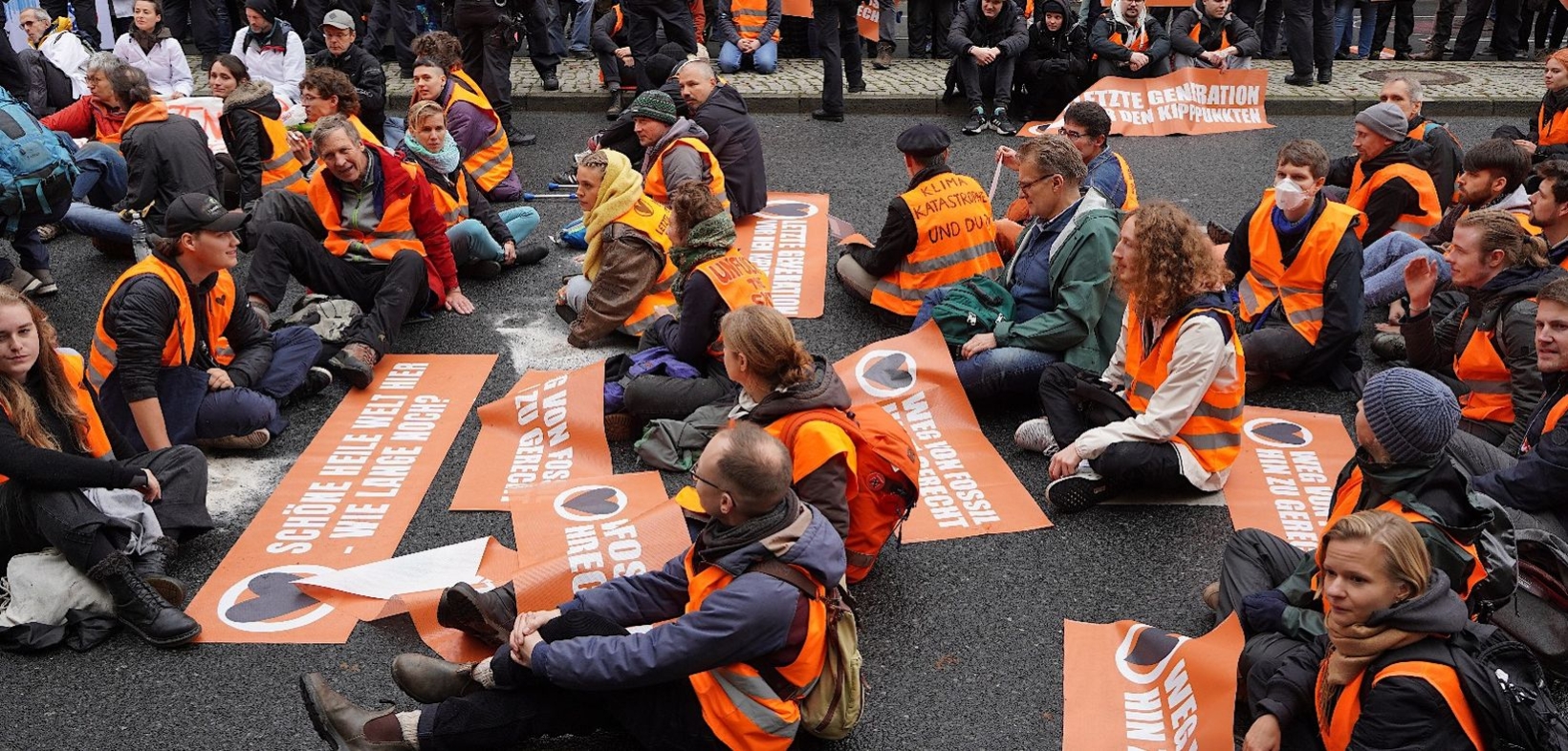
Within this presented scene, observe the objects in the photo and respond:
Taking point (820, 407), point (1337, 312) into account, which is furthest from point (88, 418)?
point (1337, 312)

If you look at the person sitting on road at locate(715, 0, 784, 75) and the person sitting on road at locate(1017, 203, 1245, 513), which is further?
the person sitting on road at locate(715, 0, 784, 75)

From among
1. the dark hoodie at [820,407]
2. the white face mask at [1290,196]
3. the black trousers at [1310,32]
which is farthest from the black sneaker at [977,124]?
the dark hoodie at [820,407]

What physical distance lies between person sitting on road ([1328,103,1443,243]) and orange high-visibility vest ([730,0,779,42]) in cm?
727

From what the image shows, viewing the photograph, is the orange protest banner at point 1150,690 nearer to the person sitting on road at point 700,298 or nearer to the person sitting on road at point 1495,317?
the person sitting on road at point 1495,317

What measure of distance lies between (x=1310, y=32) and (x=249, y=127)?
10.0m

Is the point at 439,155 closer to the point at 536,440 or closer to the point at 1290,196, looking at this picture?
the point at 536,440

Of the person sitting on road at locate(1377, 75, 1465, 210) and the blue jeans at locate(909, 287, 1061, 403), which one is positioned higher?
the person sitting on road at locate(1377, 75, 1465, 210)

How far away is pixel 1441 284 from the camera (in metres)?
7.03

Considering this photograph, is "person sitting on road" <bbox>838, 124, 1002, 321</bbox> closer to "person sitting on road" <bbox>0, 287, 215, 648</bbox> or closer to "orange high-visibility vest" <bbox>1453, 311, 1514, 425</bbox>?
"orange high-visibility vest" <bbox>1453, 311, 1514, 425</bbox>

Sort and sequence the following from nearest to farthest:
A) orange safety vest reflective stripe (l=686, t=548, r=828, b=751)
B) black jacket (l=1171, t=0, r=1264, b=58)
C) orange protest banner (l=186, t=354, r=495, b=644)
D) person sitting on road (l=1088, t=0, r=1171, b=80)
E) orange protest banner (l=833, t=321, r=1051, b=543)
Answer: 1. orange safety vest reflective stripe (l=686, t=548, r=828, b=751)
2. orange protest banner (l=186, t=354, r=495, b=644)
3. orange protest banner (l=833, t=321, r=1051, b=543)
4. person sitting on road (l=1088, t=0, r=1171, b=80)
5. black jacket (l=1171, t=0, r=1264, b=58)

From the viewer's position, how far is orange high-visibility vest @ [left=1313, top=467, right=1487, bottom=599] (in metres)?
3.84

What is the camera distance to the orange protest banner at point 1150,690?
4012mm

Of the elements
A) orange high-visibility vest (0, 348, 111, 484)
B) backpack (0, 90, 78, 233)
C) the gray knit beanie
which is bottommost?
orange high-visibility vest (0, 348, 111, 484)

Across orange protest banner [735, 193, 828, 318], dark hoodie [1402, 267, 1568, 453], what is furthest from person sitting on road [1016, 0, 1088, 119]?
dark hoodie [1402, 267, 1568, 453]
